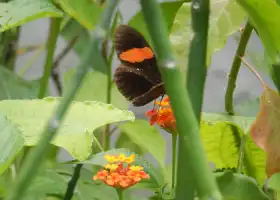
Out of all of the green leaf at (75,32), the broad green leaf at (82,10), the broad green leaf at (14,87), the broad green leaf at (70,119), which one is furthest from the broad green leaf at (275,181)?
the green leaf at (75,32)

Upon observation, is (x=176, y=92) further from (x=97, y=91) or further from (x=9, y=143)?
(x=97, y=91)

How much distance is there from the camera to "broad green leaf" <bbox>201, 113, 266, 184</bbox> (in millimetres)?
467

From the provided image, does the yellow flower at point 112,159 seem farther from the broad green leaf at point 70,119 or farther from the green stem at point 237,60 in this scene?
the green stem at point 237,60

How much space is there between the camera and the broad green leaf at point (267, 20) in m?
0.19

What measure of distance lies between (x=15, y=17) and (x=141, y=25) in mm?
111

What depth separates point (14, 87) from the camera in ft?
2.14

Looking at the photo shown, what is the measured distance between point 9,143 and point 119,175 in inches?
3.3

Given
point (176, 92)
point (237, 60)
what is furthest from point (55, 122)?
point (237, 60)

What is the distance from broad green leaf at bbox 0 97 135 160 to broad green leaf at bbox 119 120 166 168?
18cm

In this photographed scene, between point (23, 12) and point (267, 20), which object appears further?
point (23, 12)

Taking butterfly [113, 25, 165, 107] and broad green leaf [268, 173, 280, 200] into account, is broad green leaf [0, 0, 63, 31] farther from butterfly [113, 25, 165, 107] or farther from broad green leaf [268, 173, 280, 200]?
broad green leaf [268, 173, 280, 200]

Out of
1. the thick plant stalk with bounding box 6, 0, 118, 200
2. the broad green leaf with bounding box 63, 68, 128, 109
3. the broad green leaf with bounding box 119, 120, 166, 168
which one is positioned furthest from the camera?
the broad green leaf with bounding box 63, 68, 128, 109

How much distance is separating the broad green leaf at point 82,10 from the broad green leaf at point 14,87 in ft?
0.70

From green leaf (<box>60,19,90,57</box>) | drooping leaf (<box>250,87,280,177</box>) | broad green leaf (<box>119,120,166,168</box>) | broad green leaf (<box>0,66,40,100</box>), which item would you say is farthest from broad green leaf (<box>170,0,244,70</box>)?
green leaf (<box>60,19,90,57</box>)
